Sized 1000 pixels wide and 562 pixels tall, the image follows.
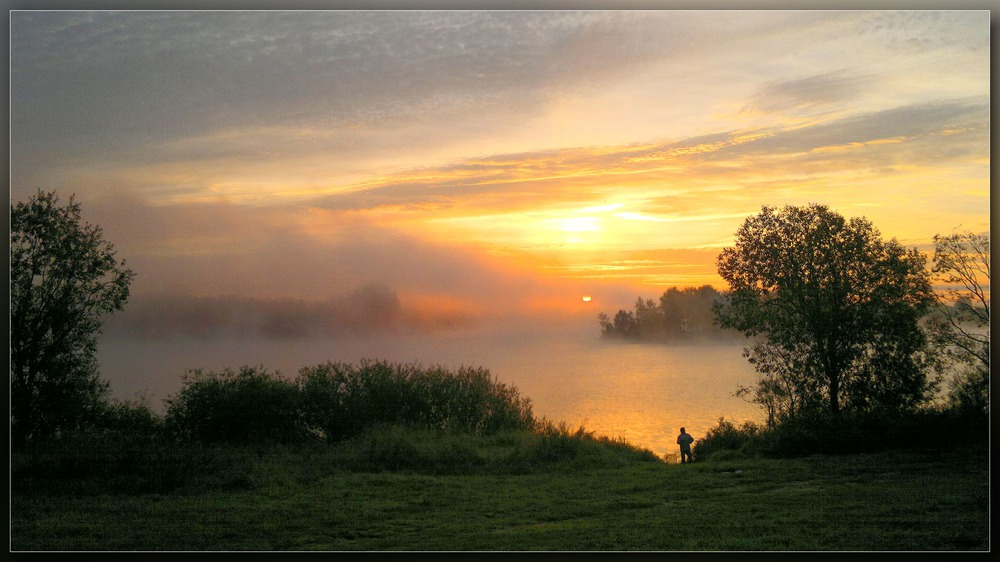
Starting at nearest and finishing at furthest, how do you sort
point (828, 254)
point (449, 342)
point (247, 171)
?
point (247, 171), point (449, 342), point (828, 254)

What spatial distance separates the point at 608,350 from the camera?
12562 mm

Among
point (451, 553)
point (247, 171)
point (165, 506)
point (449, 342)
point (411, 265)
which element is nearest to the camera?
point (451, 553)

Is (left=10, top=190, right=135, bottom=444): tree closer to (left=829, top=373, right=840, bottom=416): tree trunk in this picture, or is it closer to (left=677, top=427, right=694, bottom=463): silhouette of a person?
(left=677, top=427, right=694, bottom=463): silhouette of a person

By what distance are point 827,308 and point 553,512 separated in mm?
6790

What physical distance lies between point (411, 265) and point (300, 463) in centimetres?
344

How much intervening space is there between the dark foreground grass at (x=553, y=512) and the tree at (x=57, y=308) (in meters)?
1.32

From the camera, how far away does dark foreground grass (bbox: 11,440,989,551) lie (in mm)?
8500

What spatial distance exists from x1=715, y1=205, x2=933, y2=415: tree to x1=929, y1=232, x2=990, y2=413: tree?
0.74 metres

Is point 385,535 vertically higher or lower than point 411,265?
lower

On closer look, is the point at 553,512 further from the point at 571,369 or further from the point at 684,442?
the point at 684,442

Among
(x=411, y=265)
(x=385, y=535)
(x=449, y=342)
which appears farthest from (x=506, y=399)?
(x=385, y=535)

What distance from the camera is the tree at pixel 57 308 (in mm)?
10125

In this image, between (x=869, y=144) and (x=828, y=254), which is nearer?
(x=869, y=144)

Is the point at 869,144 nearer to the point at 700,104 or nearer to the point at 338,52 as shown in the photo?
the point at 700,104
